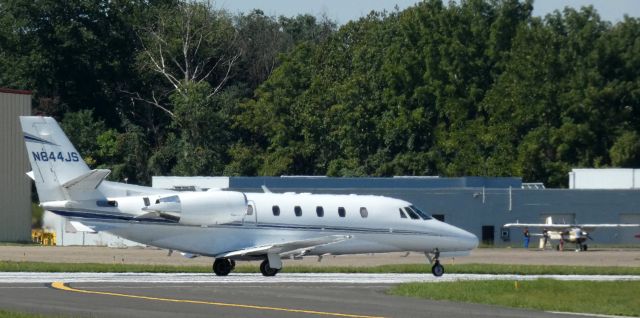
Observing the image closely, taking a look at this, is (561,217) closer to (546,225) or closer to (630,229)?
(630,229)

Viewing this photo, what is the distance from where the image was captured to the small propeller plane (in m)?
76.1

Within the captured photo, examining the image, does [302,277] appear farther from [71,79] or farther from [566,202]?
Answer: [71,79]

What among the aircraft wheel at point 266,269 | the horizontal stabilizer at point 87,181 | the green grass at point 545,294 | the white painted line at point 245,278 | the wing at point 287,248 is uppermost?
the horizontal stabilizer at point 87,181

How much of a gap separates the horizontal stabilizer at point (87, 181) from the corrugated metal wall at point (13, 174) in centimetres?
3662

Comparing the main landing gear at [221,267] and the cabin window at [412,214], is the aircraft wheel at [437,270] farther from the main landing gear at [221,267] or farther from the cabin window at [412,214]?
the main landing gear at [221,267]

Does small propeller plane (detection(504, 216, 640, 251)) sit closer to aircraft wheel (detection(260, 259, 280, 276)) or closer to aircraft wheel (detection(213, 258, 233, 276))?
aircraft wheel (detection(260, 259, 280, 276))

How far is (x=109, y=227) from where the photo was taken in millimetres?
42469

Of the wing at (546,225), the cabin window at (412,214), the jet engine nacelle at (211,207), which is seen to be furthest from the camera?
the wing at (546,225)

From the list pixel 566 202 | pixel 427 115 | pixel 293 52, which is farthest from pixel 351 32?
pixel 566 202

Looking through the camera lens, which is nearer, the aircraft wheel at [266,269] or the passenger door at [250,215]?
the passenger door at [250,215]

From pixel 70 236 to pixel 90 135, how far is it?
2322 centimetres

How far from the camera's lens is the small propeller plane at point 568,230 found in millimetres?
76062

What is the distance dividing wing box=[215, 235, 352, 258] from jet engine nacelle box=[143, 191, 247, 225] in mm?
1028

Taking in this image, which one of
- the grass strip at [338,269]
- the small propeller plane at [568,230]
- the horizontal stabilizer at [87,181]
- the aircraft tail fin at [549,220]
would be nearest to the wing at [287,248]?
the grass strip at [338,269]
